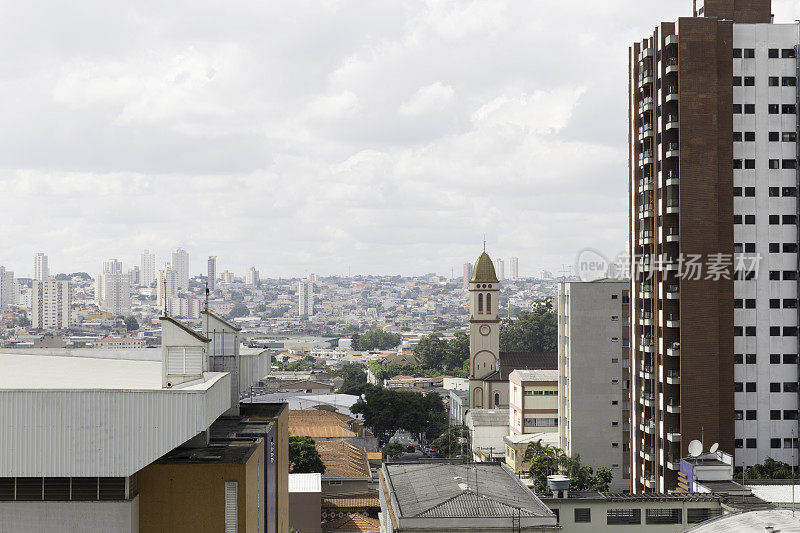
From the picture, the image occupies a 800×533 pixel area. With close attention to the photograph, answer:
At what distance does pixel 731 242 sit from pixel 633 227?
16.4ft

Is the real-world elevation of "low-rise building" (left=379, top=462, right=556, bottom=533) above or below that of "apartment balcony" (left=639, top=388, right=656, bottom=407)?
below

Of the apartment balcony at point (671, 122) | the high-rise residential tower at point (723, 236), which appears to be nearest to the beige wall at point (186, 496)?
the high-rise residential tower at point (723, 236)

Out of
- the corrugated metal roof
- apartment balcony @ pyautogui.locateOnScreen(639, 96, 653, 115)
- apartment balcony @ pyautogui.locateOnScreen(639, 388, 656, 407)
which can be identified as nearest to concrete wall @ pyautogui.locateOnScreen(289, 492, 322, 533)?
the corrugated metal roof

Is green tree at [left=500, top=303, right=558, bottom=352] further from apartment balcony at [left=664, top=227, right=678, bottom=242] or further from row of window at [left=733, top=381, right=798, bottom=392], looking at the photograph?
apartment balcony at [left=664, top=227, right=678, bottom=242]

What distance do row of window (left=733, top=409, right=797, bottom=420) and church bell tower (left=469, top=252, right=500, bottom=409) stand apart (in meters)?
39.5

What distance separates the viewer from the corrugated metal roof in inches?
1694

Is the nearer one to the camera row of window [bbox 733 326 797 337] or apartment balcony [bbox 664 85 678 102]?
apartment balcony [bbox 664 85 678 102]

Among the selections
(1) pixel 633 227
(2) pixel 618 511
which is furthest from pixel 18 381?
(1) pixel 633 227

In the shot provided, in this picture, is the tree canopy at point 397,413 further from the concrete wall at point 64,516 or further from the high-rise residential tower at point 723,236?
the concrete wall at point 64,516

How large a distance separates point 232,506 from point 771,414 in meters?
31.4

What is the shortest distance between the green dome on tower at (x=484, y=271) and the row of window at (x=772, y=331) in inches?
1675

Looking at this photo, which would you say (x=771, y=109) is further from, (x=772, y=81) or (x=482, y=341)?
(x=482, y=341)

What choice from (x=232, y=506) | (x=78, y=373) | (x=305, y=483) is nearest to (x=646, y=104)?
(x=305, y=483)

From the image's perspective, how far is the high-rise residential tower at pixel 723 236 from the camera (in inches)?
1565
